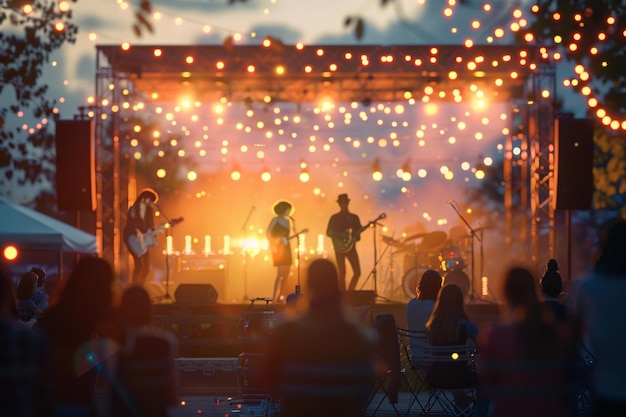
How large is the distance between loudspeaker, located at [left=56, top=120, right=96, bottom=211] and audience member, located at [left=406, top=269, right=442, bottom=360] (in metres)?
8.04

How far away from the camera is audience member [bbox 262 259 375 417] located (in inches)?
178

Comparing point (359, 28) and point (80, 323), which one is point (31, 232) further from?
point (359, 28)

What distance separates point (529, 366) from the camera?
4.75m

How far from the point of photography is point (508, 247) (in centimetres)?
2052

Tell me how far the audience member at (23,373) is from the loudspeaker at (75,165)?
11.3 metres

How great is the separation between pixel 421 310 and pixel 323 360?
12.9 feet

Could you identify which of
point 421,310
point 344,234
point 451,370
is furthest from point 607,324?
point 344,234

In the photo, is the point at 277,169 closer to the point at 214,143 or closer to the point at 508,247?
the point at 214,143

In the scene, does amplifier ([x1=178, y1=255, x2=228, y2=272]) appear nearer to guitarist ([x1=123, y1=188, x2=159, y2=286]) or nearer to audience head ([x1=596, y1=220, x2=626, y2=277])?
guitarist ([x1=123, y1=188, x2=159, y2=286])

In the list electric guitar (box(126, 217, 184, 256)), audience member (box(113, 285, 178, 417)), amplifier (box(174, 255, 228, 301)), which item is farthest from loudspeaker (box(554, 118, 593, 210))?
audience member (box(113, 285, 178, 417))

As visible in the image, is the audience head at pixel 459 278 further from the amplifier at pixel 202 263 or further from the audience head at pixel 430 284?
the audience head at pixel 430 284

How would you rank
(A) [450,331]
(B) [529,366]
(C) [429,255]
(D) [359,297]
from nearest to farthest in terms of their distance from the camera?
(B) [529,366] → (A) [450,331] → (D) [359,297] → (C) [429,255]

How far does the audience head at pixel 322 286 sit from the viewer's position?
4.59 m

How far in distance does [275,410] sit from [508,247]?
11.6m
